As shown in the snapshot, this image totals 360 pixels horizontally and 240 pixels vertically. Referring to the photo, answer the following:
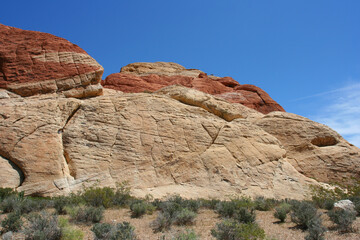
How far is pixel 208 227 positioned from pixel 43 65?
14839 mm

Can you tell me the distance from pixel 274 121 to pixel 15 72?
19.5 m

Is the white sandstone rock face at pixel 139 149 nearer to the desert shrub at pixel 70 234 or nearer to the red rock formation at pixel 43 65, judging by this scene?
the red rock formation at pixel 43 65

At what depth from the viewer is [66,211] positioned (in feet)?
30.7

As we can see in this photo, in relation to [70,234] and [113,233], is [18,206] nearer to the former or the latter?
[70,234]

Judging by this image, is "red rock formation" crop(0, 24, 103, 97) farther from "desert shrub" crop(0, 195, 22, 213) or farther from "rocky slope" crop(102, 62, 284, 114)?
"rocky slope" crop(102, 62, 284, 114)

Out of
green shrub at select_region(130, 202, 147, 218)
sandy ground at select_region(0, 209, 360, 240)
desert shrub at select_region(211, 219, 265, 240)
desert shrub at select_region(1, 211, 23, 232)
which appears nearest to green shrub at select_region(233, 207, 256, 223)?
sandy ground at select_region(0, 209, 360, 240)

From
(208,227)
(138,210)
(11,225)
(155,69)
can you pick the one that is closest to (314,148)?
(208,227)

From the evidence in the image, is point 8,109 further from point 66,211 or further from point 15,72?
point 66,211

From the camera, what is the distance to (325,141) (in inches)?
840

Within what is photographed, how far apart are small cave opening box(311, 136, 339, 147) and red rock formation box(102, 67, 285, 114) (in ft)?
43.6

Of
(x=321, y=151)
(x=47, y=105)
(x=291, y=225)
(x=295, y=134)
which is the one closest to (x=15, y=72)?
(x=47, y=105)

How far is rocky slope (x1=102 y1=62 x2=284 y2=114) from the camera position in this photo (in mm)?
29516

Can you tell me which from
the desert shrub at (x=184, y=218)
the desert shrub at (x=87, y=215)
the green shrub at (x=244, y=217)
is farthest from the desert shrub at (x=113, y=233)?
the green shrub at (x=244, y=217)

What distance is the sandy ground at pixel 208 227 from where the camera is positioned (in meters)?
7.13
